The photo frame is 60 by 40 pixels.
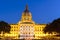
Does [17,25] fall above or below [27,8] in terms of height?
below

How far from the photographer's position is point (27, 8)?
6521 inches

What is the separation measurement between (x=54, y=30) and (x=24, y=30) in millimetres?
75220

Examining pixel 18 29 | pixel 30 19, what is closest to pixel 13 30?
pixel 18 29

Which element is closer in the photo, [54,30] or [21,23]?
[54,30]

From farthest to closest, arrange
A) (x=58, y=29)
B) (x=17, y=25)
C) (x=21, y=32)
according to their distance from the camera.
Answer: (x=17, y=25) < (x=21, y=32) < (x=58, y=29)

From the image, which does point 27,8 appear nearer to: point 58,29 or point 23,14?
point 23,14

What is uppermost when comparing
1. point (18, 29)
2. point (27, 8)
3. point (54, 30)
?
point (27, 8)

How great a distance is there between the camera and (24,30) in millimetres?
153625

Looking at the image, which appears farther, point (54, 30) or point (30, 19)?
point (30, 19)

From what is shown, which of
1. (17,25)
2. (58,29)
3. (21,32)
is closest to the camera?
(58,29)

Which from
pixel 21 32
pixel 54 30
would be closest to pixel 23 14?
pixel 21 32

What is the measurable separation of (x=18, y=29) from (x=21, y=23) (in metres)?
5.89

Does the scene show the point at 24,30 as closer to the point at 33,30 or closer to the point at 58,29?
the point at 33,30

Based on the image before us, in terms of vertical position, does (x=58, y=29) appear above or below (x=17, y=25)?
below
